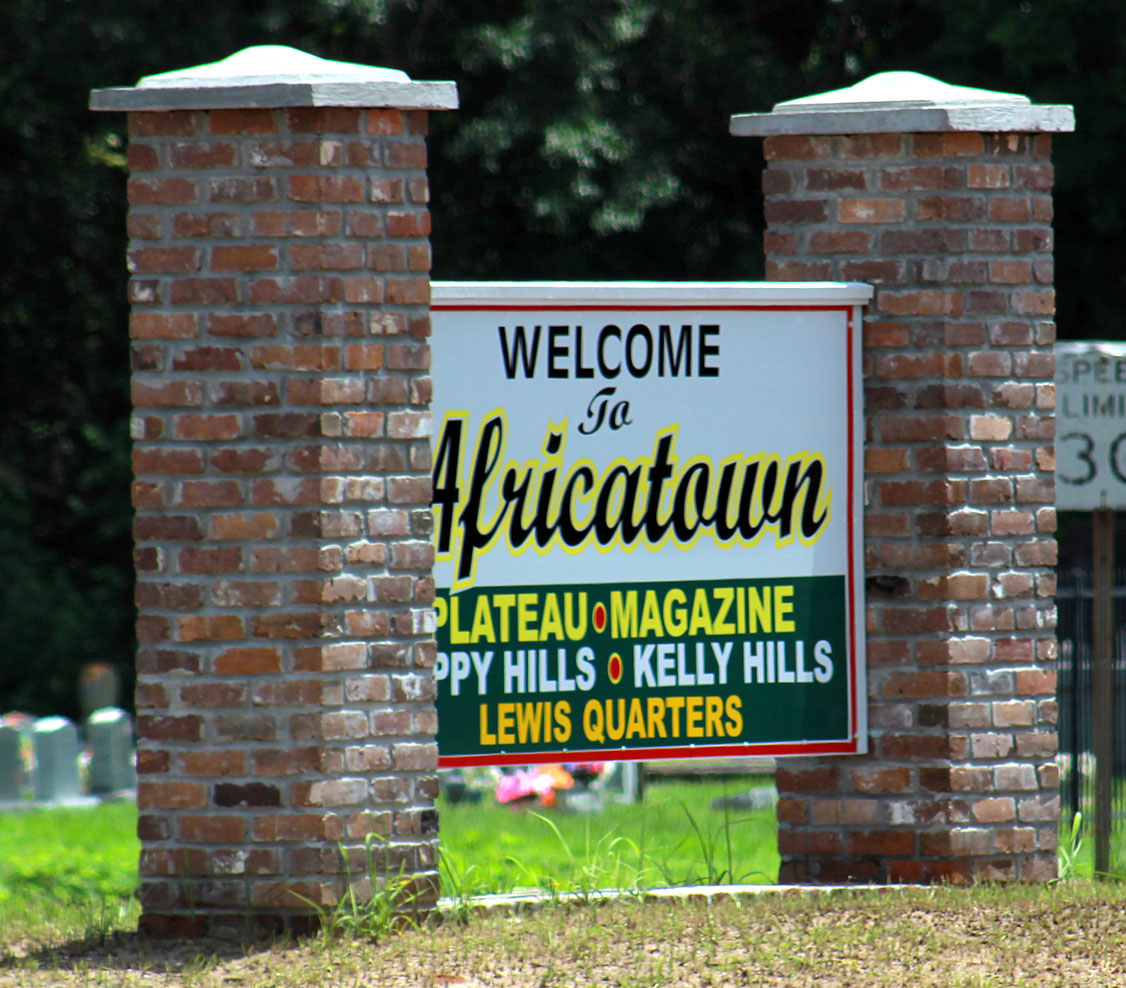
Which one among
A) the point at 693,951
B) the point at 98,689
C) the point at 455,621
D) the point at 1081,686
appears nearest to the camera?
the point at 693,951

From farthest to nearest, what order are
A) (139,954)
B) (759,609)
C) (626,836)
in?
1. (626,836)
2. (759,609)
3. (139,954)

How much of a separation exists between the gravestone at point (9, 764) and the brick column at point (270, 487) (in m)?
8.53

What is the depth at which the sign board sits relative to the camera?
5.42 metres

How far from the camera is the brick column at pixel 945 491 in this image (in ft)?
18.3

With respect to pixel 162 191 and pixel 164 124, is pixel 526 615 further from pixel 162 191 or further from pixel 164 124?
pixel 164 124

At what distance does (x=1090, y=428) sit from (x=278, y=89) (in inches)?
141

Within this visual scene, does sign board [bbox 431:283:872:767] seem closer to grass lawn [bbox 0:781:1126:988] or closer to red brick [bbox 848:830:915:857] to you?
red brick [bbox 848:830:915:857]

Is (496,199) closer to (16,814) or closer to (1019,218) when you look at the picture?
(16,814)

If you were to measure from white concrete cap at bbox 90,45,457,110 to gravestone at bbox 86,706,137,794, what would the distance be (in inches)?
338

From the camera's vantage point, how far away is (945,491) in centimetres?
558

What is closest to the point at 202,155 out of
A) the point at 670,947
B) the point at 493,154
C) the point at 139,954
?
the point at 139,954

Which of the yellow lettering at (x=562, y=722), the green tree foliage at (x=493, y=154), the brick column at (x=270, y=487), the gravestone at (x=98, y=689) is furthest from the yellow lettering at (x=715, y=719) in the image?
the gravestone at (x=98, y=689)

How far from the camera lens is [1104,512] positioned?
6.67m

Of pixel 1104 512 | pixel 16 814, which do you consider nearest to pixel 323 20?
pixel 16 814
